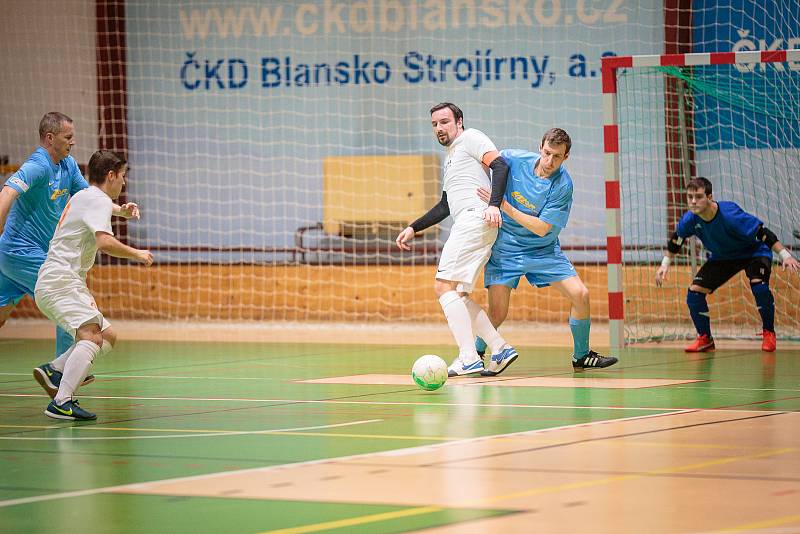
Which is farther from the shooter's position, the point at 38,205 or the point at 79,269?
the point at 38,205

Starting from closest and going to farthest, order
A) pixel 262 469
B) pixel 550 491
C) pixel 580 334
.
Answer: pixel 550 491 → pixel 262 469 → pixel 580 334

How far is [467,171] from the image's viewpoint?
359 inches

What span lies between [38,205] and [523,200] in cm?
333

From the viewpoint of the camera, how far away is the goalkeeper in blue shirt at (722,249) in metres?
10.9

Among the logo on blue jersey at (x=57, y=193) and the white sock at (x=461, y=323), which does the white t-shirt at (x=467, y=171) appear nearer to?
the white sock at (x=461, y=323)

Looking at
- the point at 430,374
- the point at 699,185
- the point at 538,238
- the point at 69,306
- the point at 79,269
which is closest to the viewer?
the point at 69,306

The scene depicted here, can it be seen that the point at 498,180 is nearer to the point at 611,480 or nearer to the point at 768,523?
the point at 611,480

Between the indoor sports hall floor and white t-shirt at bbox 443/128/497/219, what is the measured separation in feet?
4.06

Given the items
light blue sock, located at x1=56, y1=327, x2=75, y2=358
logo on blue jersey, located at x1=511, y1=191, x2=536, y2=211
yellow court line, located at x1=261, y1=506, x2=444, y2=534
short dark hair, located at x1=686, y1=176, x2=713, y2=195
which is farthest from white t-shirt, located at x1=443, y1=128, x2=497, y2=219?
yellow court line, located at x1=261, y1=506, x2=444, y2=534

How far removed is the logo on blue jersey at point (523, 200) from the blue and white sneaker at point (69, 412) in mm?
3633

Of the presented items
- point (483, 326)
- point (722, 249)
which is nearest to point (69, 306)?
point (483, 326)

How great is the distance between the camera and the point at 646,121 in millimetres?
15016

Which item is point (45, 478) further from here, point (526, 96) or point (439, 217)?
point (526, 96)

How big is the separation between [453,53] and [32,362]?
7.84m
